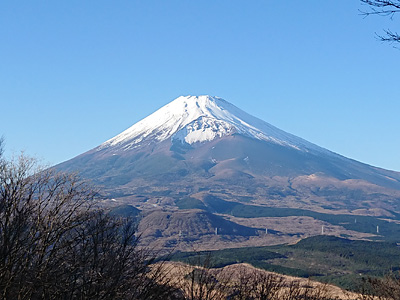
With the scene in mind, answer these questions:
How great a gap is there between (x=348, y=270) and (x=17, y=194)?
75.9m

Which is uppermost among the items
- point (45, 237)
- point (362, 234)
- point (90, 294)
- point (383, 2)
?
point (383, 2)

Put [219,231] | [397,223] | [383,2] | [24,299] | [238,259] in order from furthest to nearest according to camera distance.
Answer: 1. [397,223]
2. [219,231]
3. [238,259]
4. [24,299]
5. [383,2]

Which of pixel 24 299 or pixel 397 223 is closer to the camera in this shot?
pixel 24 299

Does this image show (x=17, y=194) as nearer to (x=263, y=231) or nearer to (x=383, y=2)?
(x=383, y=2)

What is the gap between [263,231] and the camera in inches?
6211

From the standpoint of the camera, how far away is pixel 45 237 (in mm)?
14570

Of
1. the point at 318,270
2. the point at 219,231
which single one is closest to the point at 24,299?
the point at 318,270

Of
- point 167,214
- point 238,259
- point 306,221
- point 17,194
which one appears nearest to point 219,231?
point 167,214

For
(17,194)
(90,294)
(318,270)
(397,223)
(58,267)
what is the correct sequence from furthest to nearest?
(397,223) → (318,270) → (17,194) → (58,267) → (90,294)

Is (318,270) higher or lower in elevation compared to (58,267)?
lower

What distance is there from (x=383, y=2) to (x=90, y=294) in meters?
8.20

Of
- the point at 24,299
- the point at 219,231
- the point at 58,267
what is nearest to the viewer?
the point at 24,299

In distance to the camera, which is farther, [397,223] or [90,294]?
[397,223]

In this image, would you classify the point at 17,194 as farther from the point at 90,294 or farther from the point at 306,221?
the point at 306,221
